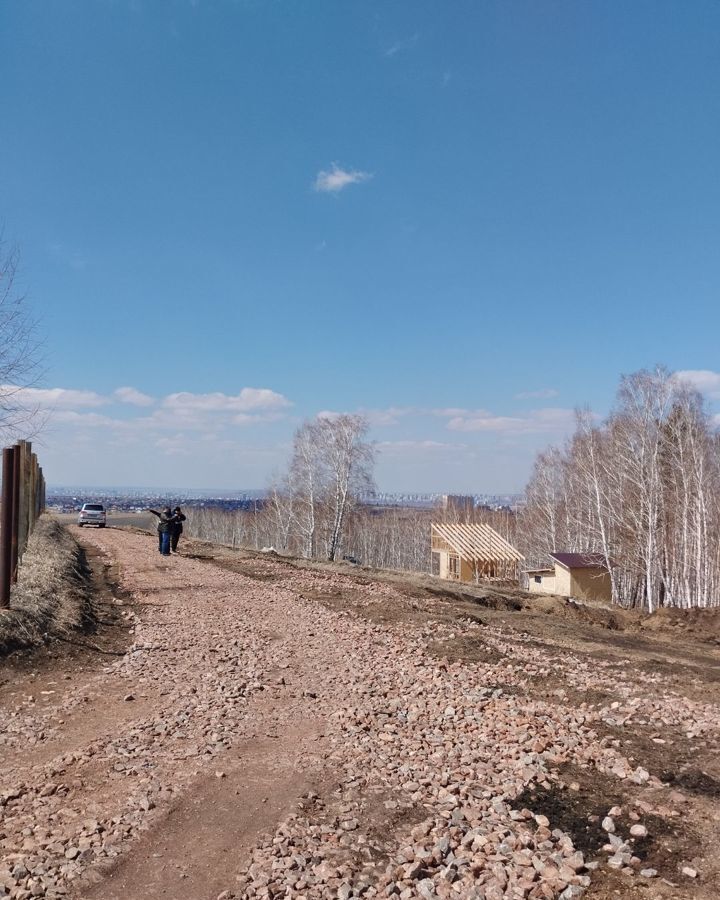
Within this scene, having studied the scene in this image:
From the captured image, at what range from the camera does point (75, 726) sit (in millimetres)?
6090

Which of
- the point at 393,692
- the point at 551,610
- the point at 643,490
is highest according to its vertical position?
the point at 643,490

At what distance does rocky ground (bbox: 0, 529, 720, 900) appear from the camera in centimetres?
378

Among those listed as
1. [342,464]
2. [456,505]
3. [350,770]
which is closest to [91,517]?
[342,464]

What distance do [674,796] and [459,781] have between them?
5.53 ft

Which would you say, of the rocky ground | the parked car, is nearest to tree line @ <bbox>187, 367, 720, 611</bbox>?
the parked car

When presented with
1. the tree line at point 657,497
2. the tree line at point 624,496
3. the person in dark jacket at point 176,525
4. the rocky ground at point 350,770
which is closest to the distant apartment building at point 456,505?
the tree line at point 624,496

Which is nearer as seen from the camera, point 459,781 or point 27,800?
point 27,800

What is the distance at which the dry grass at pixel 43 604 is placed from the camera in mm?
8188

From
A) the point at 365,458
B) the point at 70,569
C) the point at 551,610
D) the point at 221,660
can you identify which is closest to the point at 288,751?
the point at 221,660

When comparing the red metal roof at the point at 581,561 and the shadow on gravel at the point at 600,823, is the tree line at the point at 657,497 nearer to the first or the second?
the red metal roof at the point at 581,561

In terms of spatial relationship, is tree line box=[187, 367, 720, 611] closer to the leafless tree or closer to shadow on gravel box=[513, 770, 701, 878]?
the leafless tree

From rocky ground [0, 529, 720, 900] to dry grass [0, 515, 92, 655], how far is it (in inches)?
18.9

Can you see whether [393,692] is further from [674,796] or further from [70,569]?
[70,569]

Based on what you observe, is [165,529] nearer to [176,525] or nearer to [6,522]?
[176,525]
